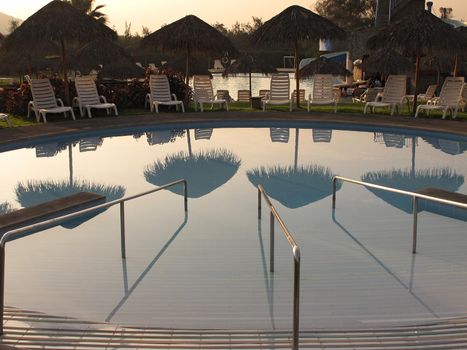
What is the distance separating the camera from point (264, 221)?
6320 mm

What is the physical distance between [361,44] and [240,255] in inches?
1005

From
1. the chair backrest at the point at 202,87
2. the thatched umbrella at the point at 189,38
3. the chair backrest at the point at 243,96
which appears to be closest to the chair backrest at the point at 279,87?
the chair backrest at the point at 202,87

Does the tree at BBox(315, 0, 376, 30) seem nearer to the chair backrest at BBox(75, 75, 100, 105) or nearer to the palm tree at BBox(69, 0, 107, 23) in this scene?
the palm tree at BBox(69, 0, 107, 23)

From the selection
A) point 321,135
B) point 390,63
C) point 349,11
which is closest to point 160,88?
point 321,135

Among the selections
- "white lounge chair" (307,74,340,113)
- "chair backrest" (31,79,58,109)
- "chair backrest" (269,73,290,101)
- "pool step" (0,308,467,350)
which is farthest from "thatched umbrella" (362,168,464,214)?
"chair backrest" (31,79,58,109)

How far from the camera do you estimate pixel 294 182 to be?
8.57m

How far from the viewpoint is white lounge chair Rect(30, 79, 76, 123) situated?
1328 centimetres

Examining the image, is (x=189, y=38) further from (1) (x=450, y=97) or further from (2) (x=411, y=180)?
(2) (x=411, y=180)

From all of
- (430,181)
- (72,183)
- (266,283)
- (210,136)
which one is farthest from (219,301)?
(210,136)

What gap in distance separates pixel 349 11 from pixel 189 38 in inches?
2209

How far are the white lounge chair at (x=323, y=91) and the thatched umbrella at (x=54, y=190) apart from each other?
28.2ft

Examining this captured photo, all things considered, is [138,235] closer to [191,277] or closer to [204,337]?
[191,277]

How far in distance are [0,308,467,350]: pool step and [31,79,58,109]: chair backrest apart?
36.5 ft

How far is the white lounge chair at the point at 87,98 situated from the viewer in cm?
1420
